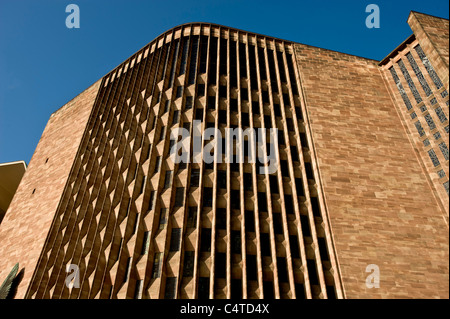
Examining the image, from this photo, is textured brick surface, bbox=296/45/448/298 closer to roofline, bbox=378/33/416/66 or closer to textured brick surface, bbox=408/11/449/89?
roofline, bbox=378/33/416/66

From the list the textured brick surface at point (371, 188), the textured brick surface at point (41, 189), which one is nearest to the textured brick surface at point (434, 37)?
the textured brick surface at point (371, 188)

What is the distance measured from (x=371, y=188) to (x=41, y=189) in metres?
29.6

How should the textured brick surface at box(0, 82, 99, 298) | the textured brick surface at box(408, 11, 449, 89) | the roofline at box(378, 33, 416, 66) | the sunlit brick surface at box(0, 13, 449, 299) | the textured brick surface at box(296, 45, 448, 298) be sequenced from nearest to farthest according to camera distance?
the textured brick surface at box(296, 45, 448, 298) < the sunlit brick surface at box(0, 13, 449, 299) < the textured brick surface at box(408, 11, 449, 89) < the textured brick surface at box(0, 82, 99, 298) < the roofline at box(378, 33, 416, 66)

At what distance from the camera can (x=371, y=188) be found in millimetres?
23719

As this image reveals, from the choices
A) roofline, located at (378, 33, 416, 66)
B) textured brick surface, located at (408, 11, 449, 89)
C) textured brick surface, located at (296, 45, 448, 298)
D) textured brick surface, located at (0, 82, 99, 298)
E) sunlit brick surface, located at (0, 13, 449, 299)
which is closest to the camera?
textured brick surface, located at (296, 45, 448, 298)

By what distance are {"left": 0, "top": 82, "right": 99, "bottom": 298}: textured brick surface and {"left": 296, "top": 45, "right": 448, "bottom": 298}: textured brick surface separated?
22573mm

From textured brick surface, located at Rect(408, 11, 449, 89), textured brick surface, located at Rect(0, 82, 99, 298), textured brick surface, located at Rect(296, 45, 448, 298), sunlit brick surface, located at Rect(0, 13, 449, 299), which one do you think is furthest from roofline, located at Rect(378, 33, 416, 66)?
textured brick surface, located at Rect(0, 82, 99, 298)

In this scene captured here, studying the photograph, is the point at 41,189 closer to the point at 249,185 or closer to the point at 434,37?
the point at 249,185

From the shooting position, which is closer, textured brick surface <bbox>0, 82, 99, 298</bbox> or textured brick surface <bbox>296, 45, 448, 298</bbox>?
textured brick surface <bbox>296, 45, 448, 298</bbox>

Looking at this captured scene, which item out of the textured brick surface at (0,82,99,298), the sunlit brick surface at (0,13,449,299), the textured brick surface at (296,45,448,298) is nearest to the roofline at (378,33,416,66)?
the sunlit brick surface at (0,13,449,299)

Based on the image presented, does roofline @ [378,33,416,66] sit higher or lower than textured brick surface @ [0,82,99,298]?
higher

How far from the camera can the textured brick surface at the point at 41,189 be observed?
26.8 meters

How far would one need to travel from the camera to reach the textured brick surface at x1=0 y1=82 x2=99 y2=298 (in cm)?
2683

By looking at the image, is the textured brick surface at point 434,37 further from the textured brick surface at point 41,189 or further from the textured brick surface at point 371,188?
the textured brick surface at point 41,189
